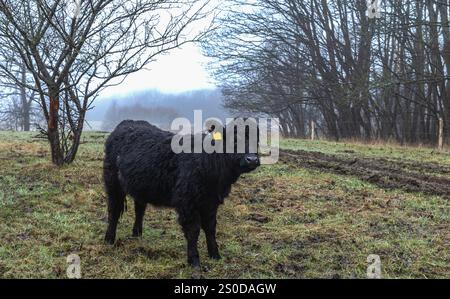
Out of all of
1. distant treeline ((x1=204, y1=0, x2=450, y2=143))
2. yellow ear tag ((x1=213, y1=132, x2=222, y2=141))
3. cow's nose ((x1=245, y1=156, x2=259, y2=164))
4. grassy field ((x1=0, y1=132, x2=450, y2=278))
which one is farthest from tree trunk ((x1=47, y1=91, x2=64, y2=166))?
distant treeline ((x1=204, y1=0, x2=450, y2=143))

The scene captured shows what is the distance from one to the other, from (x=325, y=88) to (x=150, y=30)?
19.5 metres

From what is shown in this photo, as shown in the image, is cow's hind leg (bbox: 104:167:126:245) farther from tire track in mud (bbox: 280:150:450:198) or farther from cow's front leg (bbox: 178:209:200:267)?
tire track in mud (bbox: 280:150:450:198)

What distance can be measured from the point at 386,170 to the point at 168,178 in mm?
7575

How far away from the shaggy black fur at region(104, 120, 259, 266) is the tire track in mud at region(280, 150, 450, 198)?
5.13 m

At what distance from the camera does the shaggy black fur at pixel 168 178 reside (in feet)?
16.9

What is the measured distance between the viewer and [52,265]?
194 inches

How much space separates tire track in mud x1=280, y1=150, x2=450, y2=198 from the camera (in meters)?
9.34

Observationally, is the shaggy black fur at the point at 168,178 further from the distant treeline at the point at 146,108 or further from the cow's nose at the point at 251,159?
the distant treeline at the point at 146,108

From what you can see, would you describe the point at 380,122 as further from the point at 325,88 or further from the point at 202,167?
the point at 202,167

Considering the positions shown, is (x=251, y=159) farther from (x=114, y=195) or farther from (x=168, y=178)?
(x=114, y=195)

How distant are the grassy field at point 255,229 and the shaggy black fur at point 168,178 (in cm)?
38

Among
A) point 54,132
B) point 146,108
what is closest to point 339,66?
point 146,108

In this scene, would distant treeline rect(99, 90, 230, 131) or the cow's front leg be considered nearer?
the cow's front leg

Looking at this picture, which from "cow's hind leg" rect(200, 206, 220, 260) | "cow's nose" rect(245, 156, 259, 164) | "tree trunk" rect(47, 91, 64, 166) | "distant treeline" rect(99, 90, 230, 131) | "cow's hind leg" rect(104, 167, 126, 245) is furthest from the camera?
"distant treeline" rect(99, 90, 230, 131)
